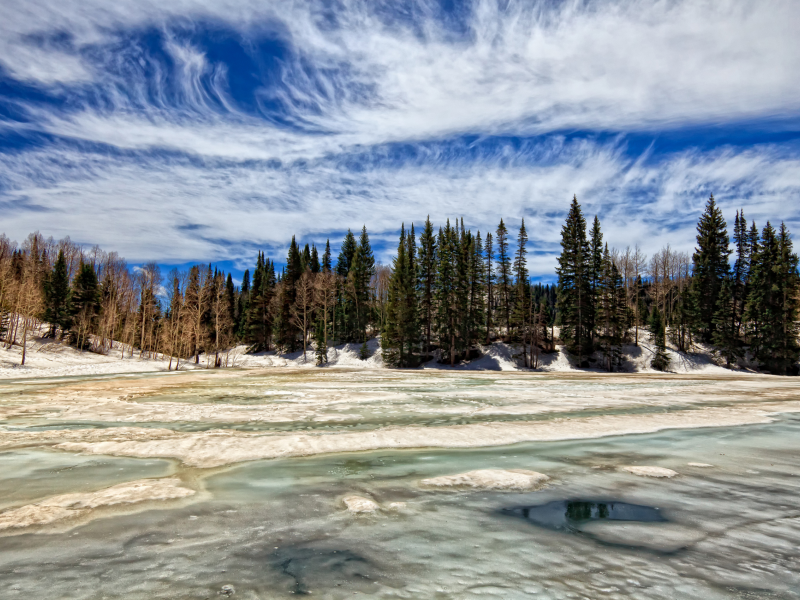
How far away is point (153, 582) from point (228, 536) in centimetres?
119

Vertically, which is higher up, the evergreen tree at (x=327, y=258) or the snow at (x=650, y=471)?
the evergreen tree at (x=327, y=258)

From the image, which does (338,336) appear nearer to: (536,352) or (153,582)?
(536,352)

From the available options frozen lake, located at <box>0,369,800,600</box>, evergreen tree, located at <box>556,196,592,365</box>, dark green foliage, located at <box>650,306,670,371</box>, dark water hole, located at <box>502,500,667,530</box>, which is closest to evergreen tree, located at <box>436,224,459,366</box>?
evergreen tree, located at <box>556,196,592,365</box>

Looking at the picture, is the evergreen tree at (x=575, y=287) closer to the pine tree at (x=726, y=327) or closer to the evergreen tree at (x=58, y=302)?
the pine tree at (x=726, y=327)

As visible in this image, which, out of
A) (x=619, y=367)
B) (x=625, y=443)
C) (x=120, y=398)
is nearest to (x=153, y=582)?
(x=625, y=443)

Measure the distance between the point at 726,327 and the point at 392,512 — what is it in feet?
200

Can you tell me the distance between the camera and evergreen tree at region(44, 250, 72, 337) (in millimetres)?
61375

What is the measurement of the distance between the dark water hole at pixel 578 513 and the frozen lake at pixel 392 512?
0.13 feet

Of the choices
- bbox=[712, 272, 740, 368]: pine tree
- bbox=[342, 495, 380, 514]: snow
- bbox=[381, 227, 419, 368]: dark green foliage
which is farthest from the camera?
bbox=[381, 227, 419, 368]: dark green foliage

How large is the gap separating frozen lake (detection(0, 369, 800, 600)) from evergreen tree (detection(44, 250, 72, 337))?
197 feet

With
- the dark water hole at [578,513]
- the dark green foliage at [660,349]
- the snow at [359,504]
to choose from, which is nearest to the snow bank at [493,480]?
the dark water hole at [578,513]

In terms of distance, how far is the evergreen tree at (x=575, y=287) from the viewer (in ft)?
178

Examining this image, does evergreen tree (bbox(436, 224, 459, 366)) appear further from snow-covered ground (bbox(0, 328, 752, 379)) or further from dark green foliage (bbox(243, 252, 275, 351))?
dark green foliage (bbox(243, 252, 275, 351))

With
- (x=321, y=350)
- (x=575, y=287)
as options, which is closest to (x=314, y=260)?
(x=321, y=350)
